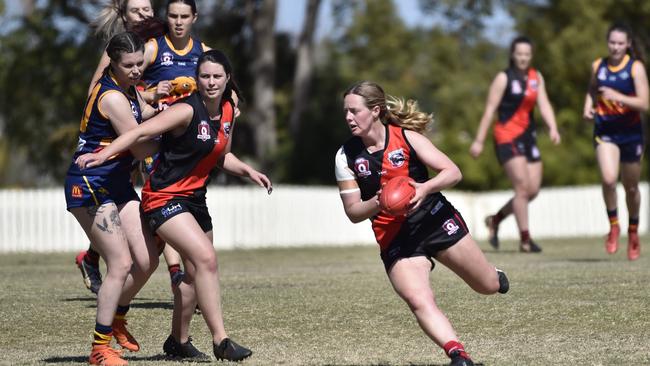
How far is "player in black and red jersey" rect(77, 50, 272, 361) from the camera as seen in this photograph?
21.7ft

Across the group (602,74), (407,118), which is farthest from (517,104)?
(407,118)

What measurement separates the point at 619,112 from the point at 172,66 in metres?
5.72

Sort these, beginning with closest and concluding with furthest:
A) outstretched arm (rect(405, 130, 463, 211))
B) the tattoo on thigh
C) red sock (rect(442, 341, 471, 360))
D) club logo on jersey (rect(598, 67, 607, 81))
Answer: red sock (rect(442, 341, 471, 360)) → outstretched arm (rect(405, 130, 463, 211)) → the tattoo on thigh → club logo on jersey (rect(598, 67, 607, 81))

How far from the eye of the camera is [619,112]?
41.6ft

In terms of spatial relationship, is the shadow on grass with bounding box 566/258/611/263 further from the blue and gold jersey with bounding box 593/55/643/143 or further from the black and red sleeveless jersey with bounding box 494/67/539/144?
the black and red sleeveless jersey with bounding box 494/67/539/144

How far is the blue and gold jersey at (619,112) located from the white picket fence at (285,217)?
34.0 feet

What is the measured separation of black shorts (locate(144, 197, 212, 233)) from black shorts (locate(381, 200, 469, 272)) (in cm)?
109

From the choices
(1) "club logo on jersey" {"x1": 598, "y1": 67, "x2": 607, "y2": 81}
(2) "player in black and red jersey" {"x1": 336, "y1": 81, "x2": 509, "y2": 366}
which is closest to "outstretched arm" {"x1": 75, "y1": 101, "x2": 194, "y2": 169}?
(2) "player in black and red jersey" {"x1": 336, "y1": 81, "x2": 509, "y2": 366}

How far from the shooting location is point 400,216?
658 centimetres

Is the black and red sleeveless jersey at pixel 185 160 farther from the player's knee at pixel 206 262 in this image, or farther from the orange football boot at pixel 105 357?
the orange football boot at pixel 105 357

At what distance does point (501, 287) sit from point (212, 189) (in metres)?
15.4

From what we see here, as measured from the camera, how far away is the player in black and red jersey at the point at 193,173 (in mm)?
6629

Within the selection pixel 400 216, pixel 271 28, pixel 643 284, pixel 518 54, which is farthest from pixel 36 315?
pixel 271 28

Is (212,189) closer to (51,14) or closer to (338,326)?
(51,14)
